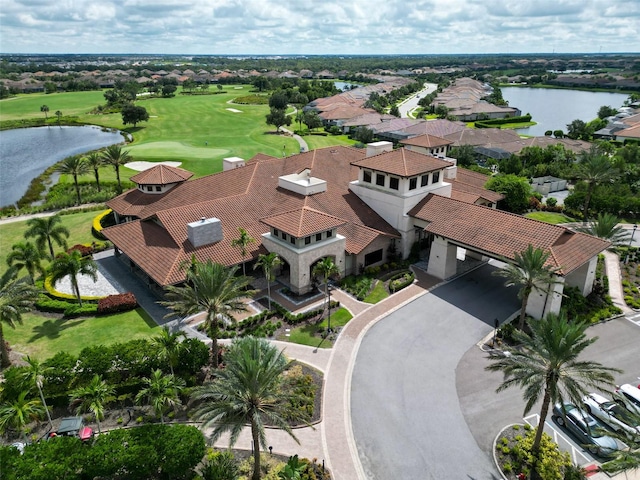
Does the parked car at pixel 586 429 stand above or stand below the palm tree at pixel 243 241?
below

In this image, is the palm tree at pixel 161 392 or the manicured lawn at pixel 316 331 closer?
the palm tree at pixel 161 392

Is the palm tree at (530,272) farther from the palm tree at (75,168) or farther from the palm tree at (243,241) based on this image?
the palm tree at (75,168)

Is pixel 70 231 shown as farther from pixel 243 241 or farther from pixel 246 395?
pixel 246 395

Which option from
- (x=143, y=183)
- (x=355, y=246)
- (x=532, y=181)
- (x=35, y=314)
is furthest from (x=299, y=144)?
(x=35, y=314)

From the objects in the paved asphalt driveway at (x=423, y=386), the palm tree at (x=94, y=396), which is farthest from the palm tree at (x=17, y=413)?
the paved asphalt driveway at (x=423, y=386)

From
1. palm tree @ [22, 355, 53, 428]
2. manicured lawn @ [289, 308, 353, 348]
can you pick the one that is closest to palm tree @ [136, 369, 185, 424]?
palm tree @ [22, 355, 53, 428]

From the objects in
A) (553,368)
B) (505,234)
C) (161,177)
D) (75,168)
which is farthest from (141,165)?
(553,368)

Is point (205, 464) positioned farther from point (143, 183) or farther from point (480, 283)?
point (143, 183)
